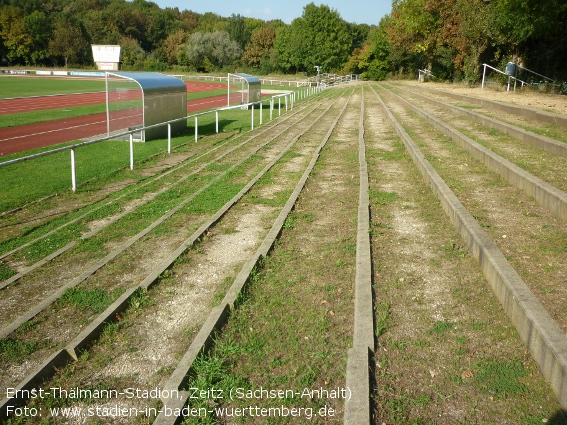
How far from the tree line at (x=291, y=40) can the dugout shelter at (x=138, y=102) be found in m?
16.8

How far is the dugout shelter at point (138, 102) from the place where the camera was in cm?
1922

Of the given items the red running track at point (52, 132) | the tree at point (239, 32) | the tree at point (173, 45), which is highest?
the tree at point (239, 32)

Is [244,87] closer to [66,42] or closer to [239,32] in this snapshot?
[66,42]

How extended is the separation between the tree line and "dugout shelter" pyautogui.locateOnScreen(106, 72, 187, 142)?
55.2ft

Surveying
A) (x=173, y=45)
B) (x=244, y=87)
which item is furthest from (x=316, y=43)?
(x=244, y=87)

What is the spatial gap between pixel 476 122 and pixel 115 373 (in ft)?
49.4

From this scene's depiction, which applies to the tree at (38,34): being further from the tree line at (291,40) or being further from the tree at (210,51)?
the tree at (210,51)

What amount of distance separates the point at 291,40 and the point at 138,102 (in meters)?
85.3

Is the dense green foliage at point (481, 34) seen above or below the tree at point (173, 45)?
below

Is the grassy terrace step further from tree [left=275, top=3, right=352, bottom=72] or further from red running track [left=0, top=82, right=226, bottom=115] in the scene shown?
tree [left=275, top=3, right=352, bottom=72]

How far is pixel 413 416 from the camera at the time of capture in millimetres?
3736

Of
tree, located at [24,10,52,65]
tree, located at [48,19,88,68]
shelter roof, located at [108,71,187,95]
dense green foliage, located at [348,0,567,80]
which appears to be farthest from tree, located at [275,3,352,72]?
shelter roof, located at [108,71,187,95]

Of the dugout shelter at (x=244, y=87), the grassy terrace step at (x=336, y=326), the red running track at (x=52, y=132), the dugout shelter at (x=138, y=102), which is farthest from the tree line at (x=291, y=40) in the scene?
the grassy terrace step at (x=336, y=326)

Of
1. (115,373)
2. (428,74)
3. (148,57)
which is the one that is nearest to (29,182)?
(115,373)
